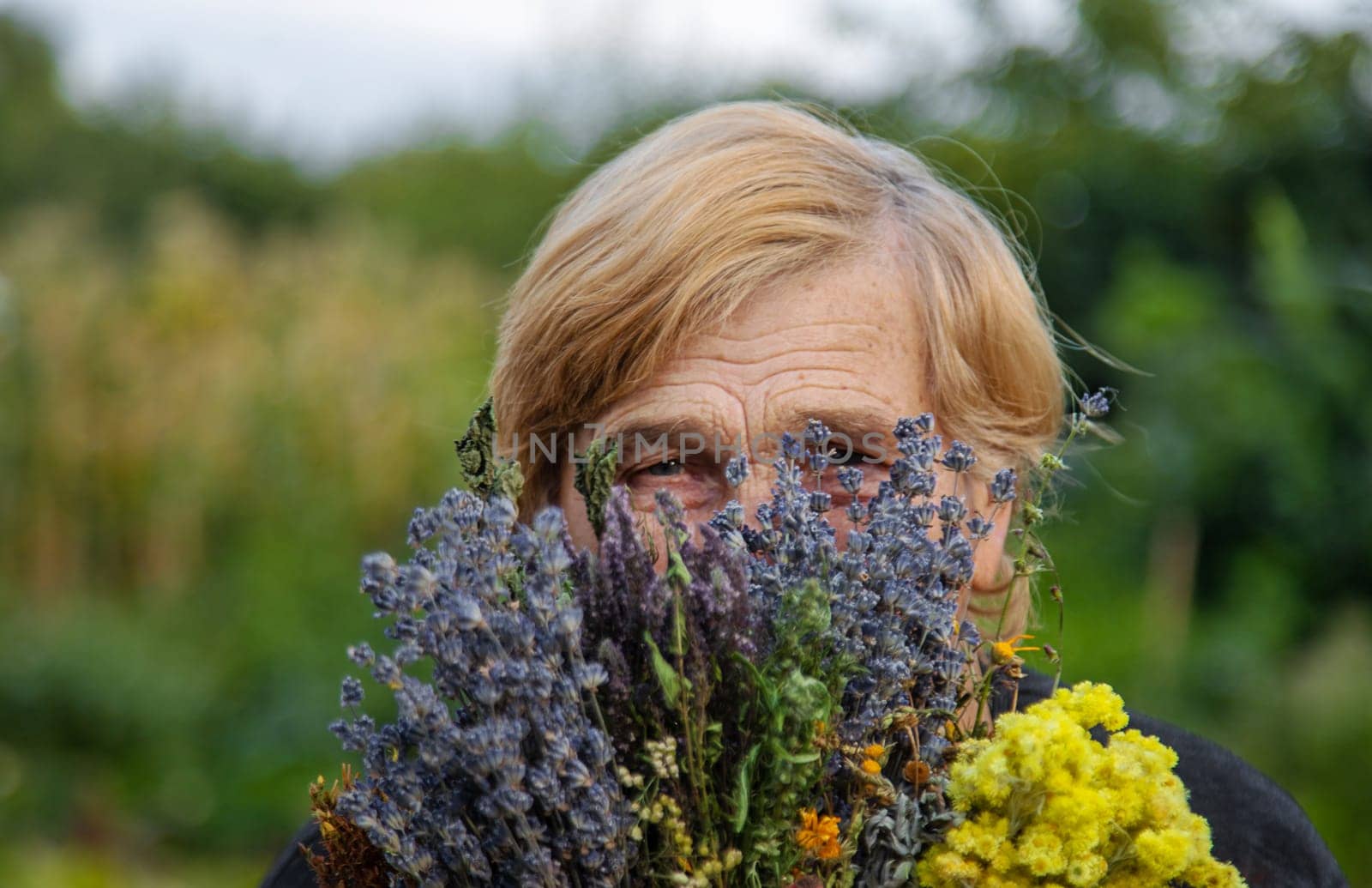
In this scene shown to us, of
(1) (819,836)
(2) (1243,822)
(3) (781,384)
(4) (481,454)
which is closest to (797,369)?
(3) (781,384)

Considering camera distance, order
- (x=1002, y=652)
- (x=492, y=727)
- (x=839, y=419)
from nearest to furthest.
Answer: (x=492, y=727) < (x=1002, y=652) < (x=839, y=419)

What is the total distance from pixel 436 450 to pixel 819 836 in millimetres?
6993

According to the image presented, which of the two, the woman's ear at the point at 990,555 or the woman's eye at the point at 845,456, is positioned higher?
the woman's eye at the point at 845,456

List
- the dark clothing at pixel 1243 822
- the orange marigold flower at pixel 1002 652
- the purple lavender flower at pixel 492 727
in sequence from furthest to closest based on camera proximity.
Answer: the dark clothing at pixel 1243 822 → the orange marigold flower at pixel 1002 652 → the purple lavender flower at pixel 492 727

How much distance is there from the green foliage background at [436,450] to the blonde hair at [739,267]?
3390 mm

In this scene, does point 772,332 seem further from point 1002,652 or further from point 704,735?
point 704,735

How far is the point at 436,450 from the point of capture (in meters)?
8.02

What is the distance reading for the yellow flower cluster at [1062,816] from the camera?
1.23 metres

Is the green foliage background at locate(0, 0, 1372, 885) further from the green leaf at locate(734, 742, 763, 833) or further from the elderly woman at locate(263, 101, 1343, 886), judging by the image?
the green leaf at locate(734, 742, 763, 833)

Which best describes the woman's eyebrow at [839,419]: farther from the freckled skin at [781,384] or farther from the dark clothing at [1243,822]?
the dark clothing at [1243,822]

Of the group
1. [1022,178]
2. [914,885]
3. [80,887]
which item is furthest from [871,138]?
[1022,178]

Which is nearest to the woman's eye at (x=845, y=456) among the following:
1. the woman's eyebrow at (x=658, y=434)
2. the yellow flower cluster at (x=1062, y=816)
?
the woman's eyebrow at (x=658, y=434)

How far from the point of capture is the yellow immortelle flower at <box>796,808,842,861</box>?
1271 millimetres

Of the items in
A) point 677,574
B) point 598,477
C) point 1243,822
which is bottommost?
point 1243,822
